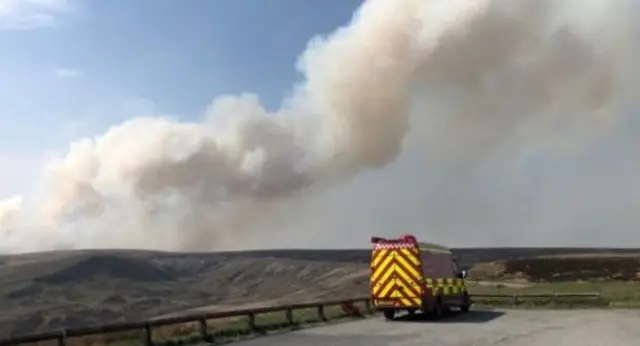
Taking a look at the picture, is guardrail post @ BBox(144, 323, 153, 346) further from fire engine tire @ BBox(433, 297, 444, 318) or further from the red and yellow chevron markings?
fire engine tire @ BBox(433, 297, 444, 318)

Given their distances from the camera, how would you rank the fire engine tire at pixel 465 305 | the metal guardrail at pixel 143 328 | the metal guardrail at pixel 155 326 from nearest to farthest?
the metal guardrail at pixel 143 328 → the metal guardrail at pixel 155 326 → the fire engine tire at pixel 465 305

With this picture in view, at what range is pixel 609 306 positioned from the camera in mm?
35531

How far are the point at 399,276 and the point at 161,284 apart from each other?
94810 millimetres

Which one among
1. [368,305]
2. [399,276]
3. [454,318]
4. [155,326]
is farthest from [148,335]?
[368,305]

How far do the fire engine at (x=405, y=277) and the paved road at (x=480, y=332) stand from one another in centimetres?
62

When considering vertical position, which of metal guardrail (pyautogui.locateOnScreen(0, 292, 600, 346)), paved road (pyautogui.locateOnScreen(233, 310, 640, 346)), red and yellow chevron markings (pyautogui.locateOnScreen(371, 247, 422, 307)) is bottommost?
paved road (pyautogui.locateOnScreen(233, 310, 640, 346))

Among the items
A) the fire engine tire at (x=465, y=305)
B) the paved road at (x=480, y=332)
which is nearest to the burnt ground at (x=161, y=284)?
the fire engine tire at (x=465, y=305)

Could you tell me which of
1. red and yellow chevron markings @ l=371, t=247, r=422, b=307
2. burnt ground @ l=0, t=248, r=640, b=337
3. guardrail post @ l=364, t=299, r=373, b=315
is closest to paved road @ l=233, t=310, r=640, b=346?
red and yellow chevron markings @ l=371, t=247, r=422, b=307

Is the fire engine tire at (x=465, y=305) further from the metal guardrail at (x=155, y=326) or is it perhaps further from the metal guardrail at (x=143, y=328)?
the metal guardrail at (x=143, y=328)

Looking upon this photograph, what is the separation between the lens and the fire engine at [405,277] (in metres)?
27.3

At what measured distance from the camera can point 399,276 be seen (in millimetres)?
27562

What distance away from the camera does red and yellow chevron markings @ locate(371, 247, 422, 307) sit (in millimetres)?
27250

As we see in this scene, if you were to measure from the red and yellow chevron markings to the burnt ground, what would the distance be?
120 ft

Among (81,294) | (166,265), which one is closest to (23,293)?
(81,294)
